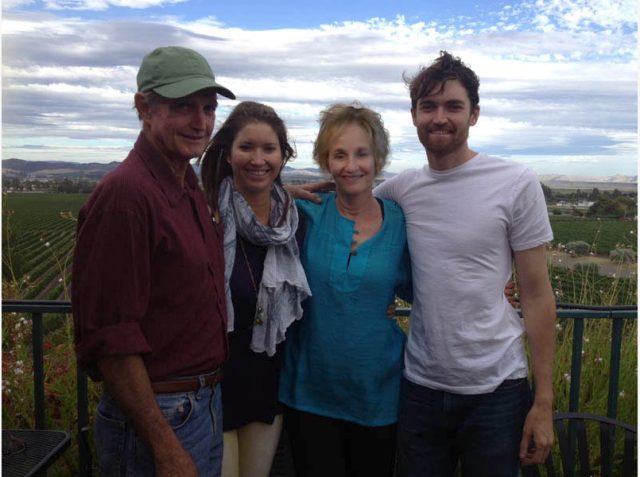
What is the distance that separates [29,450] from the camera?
8.54ft

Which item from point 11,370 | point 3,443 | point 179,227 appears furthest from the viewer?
point 11,370

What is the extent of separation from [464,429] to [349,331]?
1.68ft

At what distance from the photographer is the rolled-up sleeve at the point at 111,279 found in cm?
158

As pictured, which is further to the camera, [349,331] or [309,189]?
[309,189]

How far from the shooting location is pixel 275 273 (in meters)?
2.24

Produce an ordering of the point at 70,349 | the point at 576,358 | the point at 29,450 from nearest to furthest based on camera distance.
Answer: the point at 29,450 → the point at 576,358 → the point at 70,349

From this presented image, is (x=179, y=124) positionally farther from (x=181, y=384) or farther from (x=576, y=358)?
(x=576, y=358)

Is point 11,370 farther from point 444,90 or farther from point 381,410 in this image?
point 444,90

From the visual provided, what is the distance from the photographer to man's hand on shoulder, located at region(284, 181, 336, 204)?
2.52m

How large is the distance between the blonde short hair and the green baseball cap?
0.66 m

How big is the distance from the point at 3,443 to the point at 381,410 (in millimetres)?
1467

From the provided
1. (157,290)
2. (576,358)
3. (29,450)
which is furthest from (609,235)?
(157,290)

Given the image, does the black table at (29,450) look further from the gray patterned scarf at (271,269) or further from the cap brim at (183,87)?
the cap brim at (183,87)

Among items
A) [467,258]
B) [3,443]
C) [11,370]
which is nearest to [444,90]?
[467,258]
